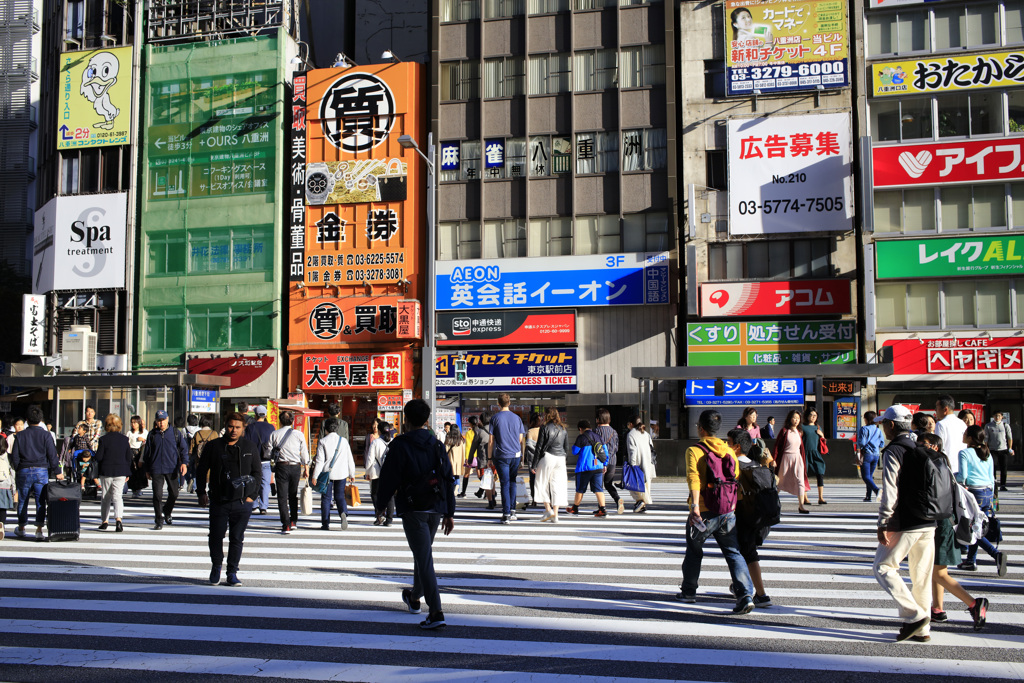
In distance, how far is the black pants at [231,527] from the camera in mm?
9172

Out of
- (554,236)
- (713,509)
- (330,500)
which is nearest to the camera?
(713,509)

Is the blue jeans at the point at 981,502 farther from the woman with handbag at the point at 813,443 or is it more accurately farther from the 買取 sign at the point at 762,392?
the 買取 sign at the point at 762,392

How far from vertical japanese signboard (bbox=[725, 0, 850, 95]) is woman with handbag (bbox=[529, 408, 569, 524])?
895 inches

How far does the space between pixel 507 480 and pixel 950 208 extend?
2412cm

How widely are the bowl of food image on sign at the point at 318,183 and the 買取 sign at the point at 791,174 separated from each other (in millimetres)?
15946

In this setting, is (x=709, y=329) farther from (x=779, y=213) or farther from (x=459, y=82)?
(x=459, y=82)

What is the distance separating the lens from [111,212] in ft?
126

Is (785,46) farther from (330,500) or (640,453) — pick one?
(330,500)

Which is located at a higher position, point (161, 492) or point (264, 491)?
point (161, 492)

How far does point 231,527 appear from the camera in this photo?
9289 mm

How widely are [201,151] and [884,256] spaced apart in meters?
27.7

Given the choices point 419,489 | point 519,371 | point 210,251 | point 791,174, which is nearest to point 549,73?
point 791,174

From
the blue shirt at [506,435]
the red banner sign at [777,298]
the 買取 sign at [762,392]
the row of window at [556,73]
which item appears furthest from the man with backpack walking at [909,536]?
the row of window at [556,73]

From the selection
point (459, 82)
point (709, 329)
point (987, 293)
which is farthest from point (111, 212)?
point (987, 293)
